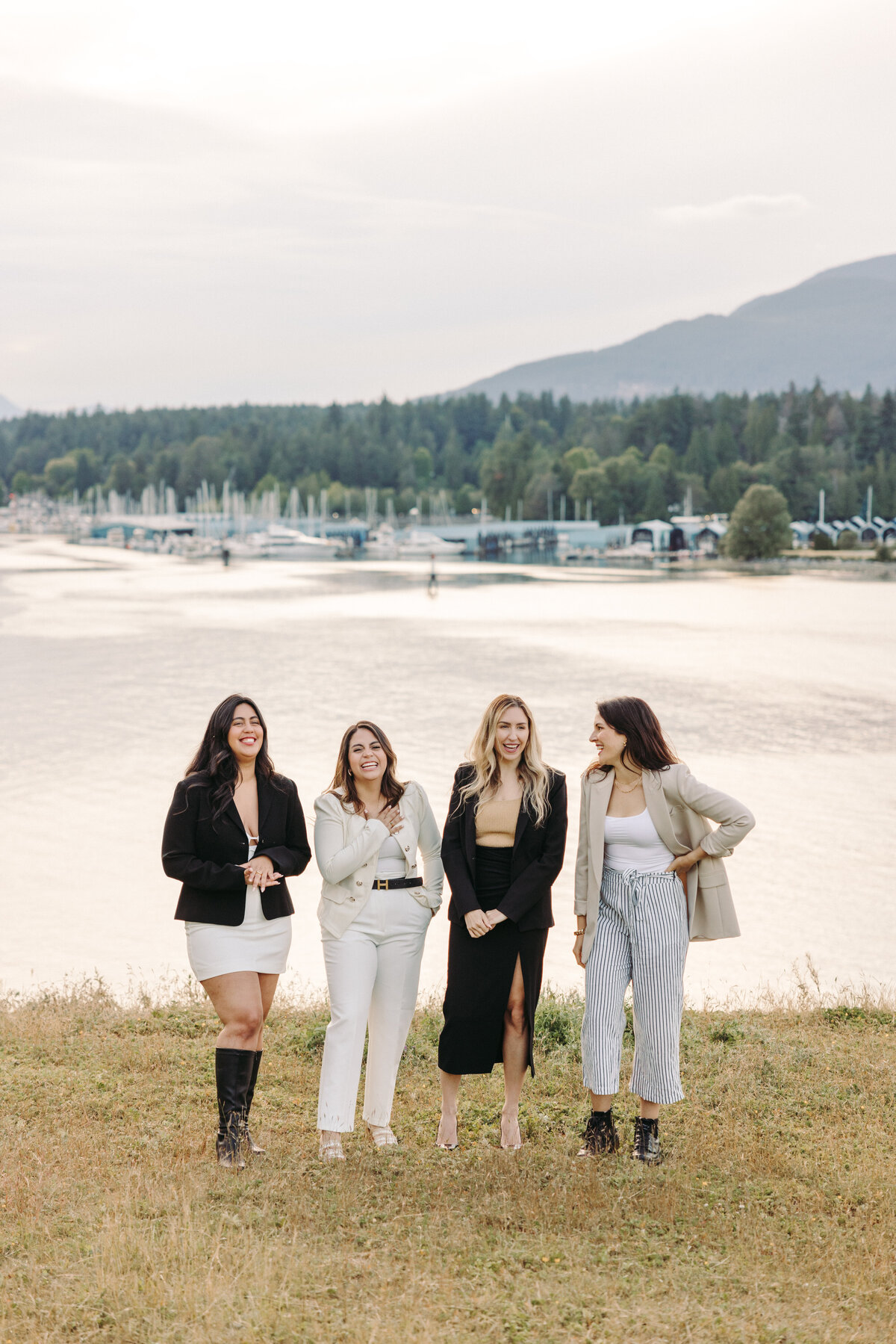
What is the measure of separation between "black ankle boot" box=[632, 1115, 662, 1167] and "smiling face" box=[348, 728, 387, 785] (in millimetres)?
1924

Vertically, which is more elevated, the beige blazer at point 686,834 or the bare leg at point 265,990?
the beige blazer at point 686,834

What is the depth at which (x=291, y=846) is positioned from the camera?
5379mm

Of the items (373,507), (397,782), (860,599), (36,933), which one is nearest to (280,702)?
(36,933)

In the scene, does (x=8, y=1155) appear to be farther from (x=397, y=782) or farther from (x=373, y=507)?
(x=373, y=507)

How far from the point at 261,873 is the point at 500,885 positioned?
1.05 m

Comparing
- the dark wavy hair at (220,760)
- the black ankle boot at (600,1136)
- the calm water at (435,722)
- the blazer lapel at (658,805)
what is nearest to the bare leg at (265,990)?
the dark wavy hair at (220,760)

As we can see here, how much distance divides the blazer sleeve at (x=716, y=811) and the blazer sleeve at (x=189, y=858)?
1955 mm

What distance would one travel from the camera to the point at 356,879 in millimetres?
5367

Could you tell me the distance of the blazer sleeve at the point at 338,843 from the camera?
5.31 meters

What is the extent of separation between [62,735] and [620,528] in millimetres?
131116

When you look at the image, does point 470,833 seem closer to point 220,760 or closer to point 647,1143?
point 220,760

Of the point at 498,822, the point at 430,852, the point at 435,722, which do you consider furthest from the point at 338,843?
the point at 435,722

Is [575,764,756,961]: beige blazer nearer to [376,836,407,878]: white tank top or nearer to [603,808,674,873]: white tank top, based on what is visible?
[603,808,674,873]: white tank top

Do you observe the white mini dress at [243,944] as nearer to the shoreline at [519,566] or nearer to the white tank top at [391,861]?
the white tank top at [391,861]
